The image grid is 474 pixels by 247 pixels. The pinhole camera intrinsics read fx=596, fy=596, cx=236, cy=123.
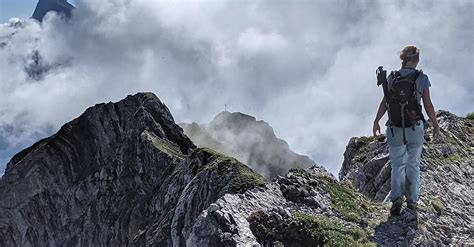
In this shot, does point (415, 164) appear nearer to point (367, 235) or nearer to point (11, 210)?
point (367, 235)

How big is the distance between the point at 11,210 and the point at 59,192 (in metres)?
13.4

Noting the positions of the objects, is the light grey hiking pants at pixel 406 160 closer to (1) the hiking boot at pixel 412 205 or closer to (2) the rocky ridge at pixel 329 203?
(1) the hiking boot at pixel 412 205

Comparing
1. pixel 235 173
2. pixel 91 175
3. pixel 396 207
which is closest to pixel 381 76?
pixel 396 207

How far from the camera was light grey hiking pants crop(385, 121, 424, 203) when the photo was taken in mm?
14539

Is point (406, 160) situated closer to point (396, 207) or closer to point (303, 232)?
point (396, 207)

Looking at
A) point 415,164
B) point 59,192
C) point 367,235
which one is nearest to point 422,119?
point 415,164

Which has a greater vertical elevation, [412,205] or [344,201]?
[344,201]

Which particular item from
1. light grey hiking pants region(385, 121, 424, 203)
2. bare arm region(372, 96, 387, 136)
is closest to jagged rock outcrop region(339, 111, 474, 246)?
light grey hiking pants region(385, 121, 424, 203)

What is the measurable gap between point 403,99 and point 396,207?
2929mm

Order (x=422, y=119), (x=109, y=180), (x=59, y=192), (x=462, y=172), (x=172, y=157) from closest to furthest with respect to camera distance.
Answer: (x=422, y=119) → (x=462, y=172) → (x=172, y=157) → (x=109, y=180) → (x=59, y=192)

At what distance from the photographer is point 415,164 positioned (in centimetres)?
1489

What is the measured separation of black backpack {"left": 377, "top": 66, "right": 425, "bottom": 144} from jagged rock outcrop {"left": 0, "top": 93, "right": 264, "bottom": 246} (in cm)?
8681

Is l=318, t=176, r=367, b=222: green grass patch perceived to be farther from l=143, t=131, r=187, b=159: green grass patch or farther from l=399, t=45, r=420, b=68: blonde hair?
l=143, t=131, r=187, b=159: green grass patch

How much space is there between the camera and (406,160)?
15.0 m
